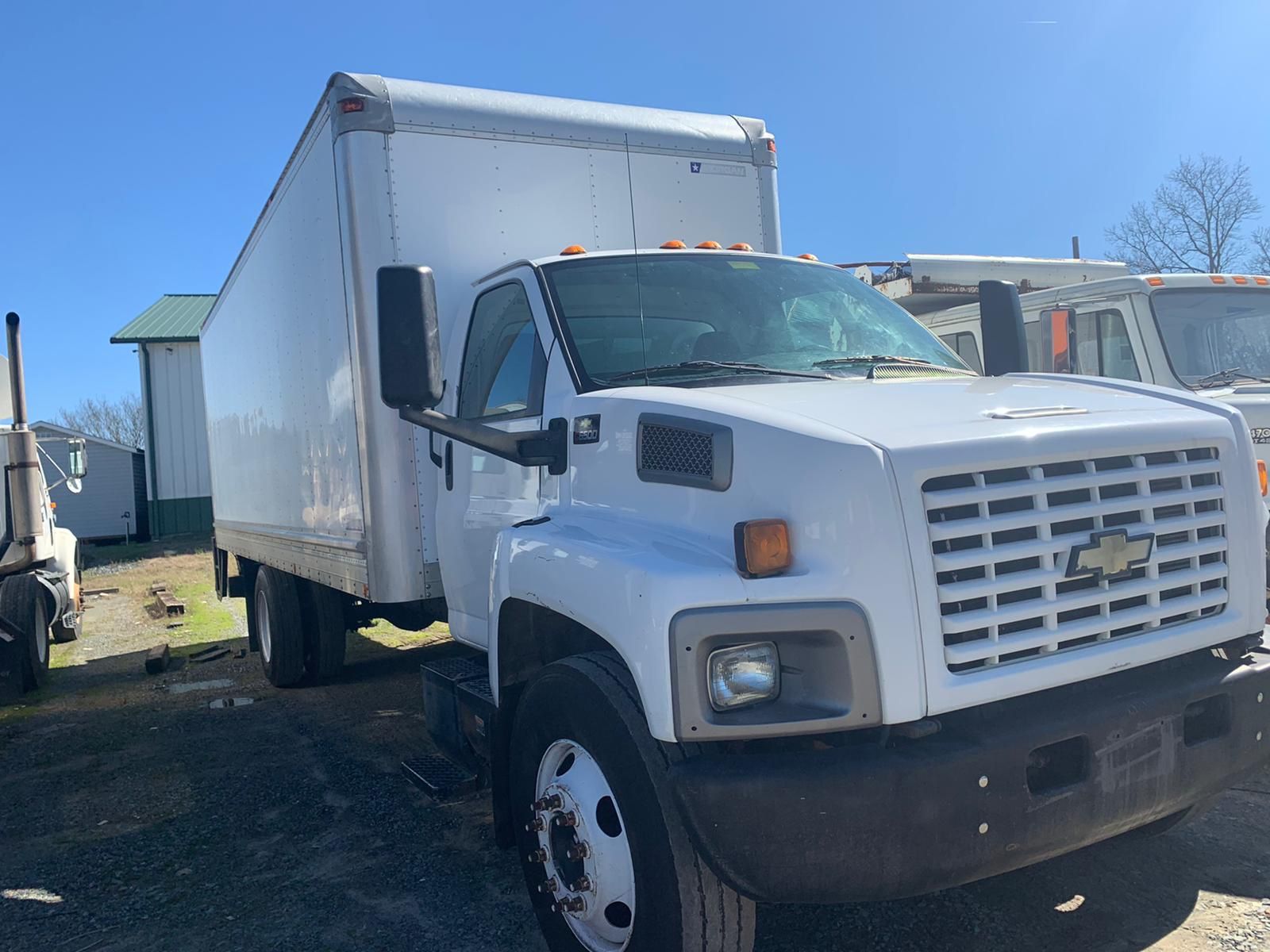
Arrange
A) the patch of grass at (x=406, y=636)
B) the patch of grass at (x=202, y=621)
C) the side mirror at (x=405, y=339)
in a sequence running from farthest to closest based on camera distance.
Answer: the patch of grass at (x=202, y=621) → the patch of grass at (x=406, y=636) → the side mirror at (x=405, y=339)

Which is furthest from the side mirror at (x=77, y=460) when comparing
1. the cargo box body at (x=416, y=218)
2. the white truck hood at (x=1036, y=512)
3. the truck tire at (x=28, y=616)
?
the white truck hood at (x=1036, y=512)

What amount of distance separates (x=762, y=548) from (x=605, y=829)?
3.23 feet

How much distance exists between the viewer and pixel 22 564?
924 centimetres

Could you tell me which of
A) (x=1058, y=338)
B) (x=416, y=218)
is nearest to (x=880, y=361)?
(x=416, y=218)

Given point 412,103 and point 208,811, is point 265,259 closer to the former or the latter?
point 412,103

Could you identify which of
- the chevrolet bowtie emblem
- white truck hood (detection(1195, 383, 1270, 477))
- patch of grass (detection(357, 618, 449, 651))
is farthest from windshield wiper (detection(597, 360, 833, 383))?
patch of grass (detection(357, 618, 449, 651))

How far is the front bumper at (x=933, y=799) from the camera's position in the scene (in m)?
2.33

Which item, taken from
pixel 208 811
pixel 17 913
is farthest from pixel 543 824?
pixel 208 811

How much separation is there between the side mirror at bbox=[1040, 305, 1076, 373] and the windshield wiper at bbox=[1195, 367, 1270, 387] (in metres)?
0.89

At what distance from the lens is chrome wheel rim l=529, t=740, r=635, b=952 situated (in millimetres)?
2789

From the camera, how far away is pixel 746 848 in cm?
233

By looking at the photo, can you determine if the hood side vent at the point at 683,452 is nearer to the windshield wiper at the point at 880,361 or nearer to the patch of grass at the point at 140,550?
the windshield wiper at the point at 880,361

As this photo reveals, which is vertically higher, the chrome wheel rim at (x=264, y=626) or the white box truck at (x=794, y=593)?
the white box truck at (x=794, y=593)

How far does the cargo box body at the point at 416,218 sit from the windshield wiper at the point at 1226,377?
10.8 ft
